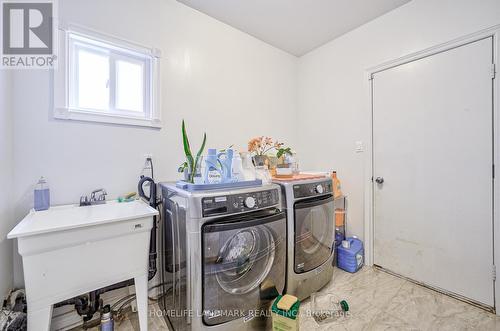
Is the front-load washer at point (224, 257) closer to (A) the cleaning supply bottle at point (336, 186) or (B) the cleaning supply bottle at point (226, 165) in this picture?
(B) the cleaning supply bottle at point (226, 165)

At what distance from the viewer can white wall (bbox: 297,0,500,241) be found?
1.74m

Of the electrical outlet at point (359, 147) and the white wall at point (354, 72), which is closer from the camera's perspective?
the white wall at point (354, 72)

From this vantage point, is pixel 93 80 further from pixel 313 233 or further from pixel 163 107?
pixel 313 233

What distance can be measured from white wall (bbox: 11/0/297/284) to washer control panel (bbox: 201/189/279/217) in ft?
2.98

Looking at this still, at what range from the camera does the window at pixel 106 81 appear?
1.47 meters

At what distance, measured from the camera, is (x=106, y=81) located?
172cm

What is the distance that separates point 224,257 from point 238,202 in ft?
1.06

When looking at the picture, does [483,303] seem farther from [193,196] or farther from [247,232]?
[193,196]

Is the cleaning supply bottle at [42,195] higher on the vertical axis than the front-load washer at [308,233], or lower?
higher

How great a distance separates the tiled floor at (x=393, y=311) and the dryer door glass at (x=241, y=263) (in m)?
0.47

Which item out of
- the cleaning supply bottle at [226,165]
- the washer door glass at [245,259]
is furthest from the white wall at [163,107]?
the washer door glass at [245,259]

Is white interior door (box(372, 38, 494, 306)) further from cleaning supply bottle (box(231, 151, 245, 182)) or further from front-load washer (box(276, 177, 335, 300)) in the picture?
cleaning supply bottle (box(231, 151, 245, 182))

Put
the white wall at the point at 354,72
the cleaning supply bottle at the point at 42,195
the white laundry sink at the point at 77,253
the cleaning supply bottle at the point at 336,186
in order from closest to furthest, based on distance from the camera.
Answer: the white laundry sink at the point at 77,253, the cleaning supply bottle at the point at 42,195, the white wall at the point at 354,72, the cleaning supply bottle at the point at 336,186

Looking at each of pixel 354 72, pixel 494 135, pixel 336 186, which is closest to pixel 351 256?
pixel 336 186
